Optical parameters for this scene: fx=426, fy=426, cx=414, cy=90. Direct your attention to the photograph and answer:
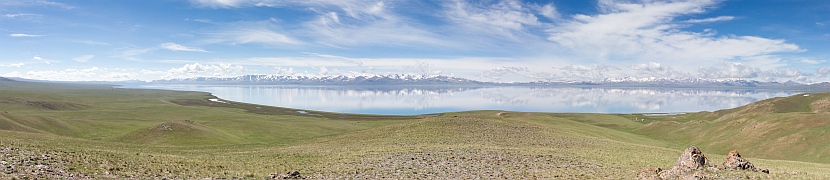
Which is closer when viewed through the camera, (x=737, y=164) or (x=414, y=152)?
(x=737, y=164)

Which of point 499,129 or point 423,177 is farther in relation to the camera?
point 499,129

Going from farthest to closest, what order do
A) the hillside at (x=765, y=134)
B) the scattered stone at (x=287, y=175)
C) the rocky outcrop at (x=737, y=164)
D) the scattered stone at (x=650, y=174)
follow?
the hillside at (x=765, y=134) < the scattered stone at (x=287, y=175) < the rocky outcrop at (x=737, y=164) < the scattered stone at (x=650, y=174)

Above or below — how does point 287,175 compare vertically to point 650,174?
below

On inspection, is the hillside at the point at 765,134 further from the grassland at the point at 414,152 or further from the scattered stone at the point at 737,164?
the scattered stone at the point at 737,164

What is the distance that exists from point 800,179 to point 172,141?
5792 centimetres

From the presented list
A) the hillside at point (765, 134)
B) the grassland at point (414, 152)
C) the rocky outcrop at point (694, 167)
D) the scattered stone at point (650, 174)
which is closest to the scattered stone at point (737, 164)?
the rocky outcrop at point (694, 167)

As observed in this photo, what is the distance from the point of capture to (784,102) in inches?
5182

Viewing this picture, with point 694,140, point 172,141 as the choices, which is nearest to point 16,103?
point 172,141

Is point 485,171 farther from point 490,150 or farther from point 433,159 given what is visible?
point 490,150

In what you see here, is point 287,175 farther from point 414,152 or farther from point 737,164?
point 737,164

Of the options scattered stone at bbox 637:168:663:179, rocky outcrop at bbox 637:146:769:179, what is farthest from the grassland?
rocky outcrop at bbox 637:146:769:179

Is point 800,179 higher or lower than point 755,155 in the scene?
higher

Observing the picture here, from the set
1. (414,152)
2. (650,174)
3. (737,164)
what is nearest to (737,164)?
(737,164)

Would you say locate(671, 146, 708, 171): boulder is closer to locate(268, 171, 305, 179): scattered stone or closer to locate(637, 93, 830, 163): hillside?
locate(268, 171, 305, 179): scattered stone
